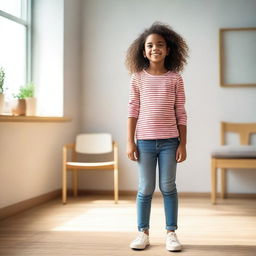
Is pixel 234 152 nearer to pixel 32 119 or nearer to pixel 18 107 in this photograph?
pixel 32 119

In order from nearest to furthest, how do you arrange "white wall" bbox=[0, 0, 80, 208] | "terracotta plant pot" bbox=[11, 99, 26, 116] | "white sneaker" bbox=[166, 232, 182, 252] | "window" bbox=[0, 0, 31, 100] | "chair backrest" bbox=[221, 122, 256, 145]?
"white sneaker" bbox=[166, 232, 182, 252], "white wall" bbox=[0, 0, 80, 208], "terracotta plant pot" bbox=[11, 99, 26, 116], "window" bbox=[0, 0, 31, 100], "chair backrest" bbox=[221, 122, 256, 145]

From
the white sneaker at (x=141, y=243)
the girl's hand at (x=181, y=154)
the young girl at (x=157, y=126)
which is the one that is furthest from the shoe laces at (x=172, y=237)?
the girl's hand at (x=181, y=154)

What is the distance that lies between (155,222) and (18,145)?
3.60 ft

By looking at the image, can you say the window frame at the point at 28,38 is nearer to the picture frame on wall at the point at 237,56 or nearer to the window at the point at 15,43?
Answer: the window at the point at 15,43

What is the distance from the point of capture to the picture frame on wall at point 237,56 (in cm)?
416

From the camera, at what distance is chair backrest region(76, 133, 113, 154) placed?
4.15 meters

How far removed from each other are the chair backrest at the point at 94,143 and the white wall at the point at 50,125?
0.13 metres

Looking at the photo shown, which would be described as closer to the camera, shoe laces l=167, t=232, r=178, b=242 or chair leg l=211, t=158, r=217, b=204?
shoe laces l=167, t=232, r=178, b=242

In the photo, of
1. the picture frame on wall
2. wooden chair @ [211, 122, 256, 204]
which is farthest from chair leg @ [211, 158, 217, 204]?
the picture frame on wall

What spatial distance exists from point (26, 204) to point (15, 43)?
1.28m

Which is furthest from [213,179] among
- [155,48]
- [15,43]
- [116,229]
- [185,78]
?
[15,43]

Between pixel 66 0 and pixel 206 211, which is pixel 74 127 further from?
pixel 206 211

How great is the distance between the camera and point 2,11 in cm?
351

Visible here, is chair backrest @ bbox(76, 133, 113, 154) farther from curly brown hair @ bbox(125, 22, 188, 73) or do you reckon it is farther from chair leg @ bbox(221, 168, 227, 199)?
curly brown hair @ bbox(125, 22, 188, 73)
